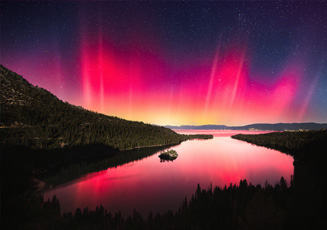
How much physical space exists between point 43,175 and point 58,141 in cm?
2763

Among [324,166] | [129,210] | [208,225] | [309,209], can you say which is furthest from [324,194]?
[129,210]

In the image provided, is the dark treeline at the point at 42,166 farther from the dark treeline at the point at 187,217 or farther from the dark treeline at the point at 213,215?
the dark treeline at the point at 213,215

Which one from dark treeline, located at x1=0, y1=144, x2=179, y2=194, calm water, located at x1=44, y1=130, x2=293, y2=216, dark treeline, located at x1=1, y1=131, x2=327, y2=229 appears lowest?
calm water, located at x1=44, y1=130, x2=293, y2=216

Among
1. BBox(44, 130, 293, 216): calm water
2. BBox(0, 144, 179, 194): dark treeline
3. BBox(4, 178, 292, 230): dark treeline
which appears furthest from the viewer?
BBox(0, 144, 179, 194): dark treeline

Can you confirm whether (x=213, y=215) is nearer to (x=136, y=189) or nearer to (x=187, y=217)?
(x=187, y=217)

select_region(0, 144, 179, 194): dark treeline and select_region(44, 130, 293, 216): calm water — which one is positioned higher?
select_region(0, 144, 179, 194): dark treeline

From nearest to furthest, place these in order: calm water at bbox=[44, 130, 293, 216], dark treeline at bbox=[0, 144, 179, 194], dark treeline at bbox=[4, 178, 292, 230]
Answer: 1. dark treeline at bbox=[4, 178, 292, 230]
2. calm water at bbox=[44, 130, 293, 216]
3. dark treeline at bbox=[0, 144, 179, 194]

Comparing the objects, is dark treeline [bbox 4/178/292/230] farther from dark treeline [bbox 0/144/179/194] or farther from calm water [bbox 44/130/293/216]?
dark treeline [bbox 0/144/179/194]

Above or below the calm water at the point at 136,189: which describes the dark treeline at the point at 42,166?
above

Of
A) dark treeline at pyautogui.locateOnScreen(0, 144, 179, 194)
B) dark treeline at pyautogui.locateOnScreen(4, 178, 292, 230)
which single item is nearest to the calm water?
dark treeline at pyautogui.locateOnScreen(0, 144, 179, 194)

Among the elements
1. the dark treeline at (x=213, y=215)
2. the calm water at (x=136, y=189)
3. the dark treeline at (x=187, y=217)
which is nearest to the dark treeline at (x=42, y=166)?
the calm water at (x=136, y=189)

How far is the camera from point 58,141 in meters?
61.9

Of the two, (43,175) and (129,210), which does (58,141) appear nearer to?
(43,175)

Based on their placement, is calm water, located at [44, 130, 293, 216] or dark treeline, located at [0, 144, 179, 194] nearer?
calm water, located at [44, 130, 293, 216]
